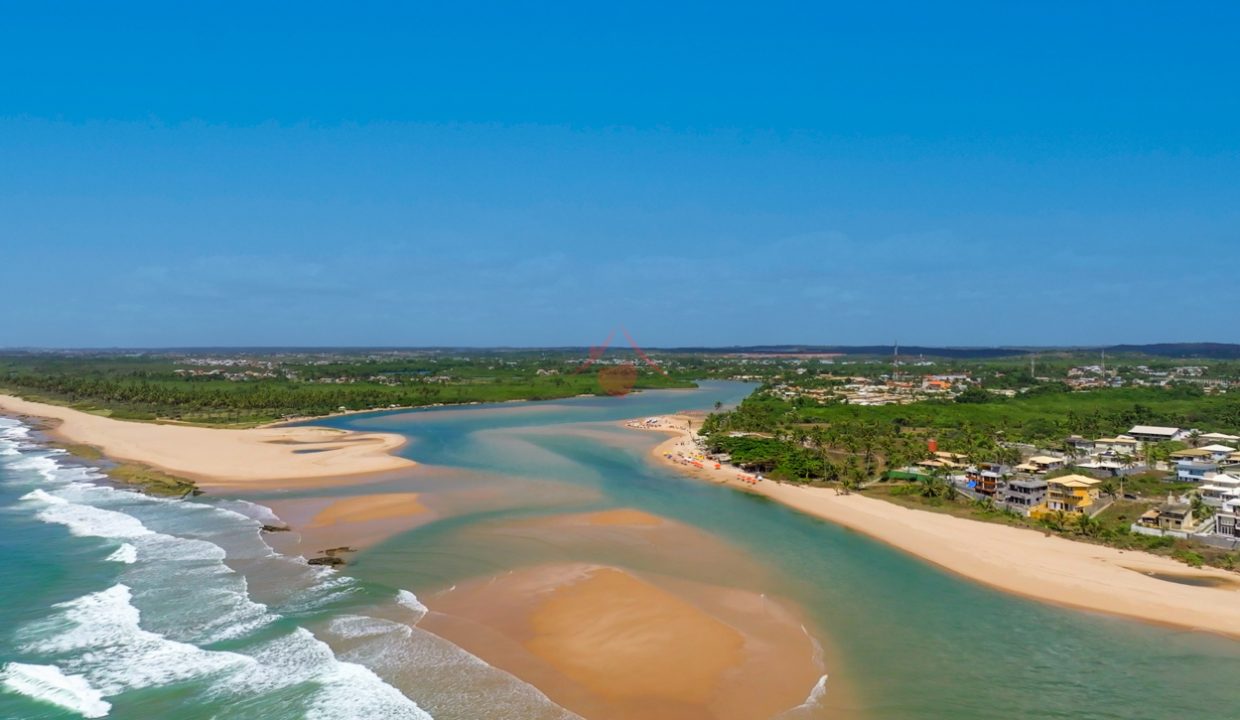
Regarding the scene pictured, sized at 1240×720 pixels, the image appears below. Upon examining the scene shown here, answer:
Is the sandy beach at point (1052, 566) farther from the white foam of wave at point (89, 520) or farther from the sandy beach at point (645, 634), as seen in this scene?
the white foam of wave at point (89, 520)

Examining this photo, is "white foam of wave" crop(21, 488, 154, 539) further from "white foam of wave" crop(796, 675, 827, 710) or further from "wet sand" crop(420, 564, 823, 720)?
"white foam of wave" crop(796, 675, 827, 710)

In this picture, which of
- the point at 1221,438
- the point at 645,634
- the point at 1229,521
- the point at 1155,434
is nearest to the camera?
the point at 645,634

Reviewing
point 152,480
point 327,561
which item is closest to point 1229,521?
point 327,561

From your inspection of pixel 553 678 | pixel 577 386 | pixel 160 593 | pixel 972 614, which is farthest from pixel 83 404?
pixel 972 614

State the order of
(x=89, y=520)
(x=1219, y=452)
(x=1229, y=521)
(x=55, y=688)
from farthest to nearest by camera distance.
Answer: (x=1219, y=452) → (x=89, y=520) → (x=1229, y=521) → (x=55, y=688)

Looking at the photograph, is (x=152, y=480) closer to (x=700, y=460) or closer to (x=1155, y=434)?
(x=700, y=460)

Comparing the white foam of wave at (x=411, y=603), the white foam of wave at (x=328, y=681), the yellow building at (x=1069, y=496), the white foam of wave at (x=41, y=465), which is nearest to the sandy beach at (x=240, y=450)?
the white foam of wave at (x=41, y=465)
